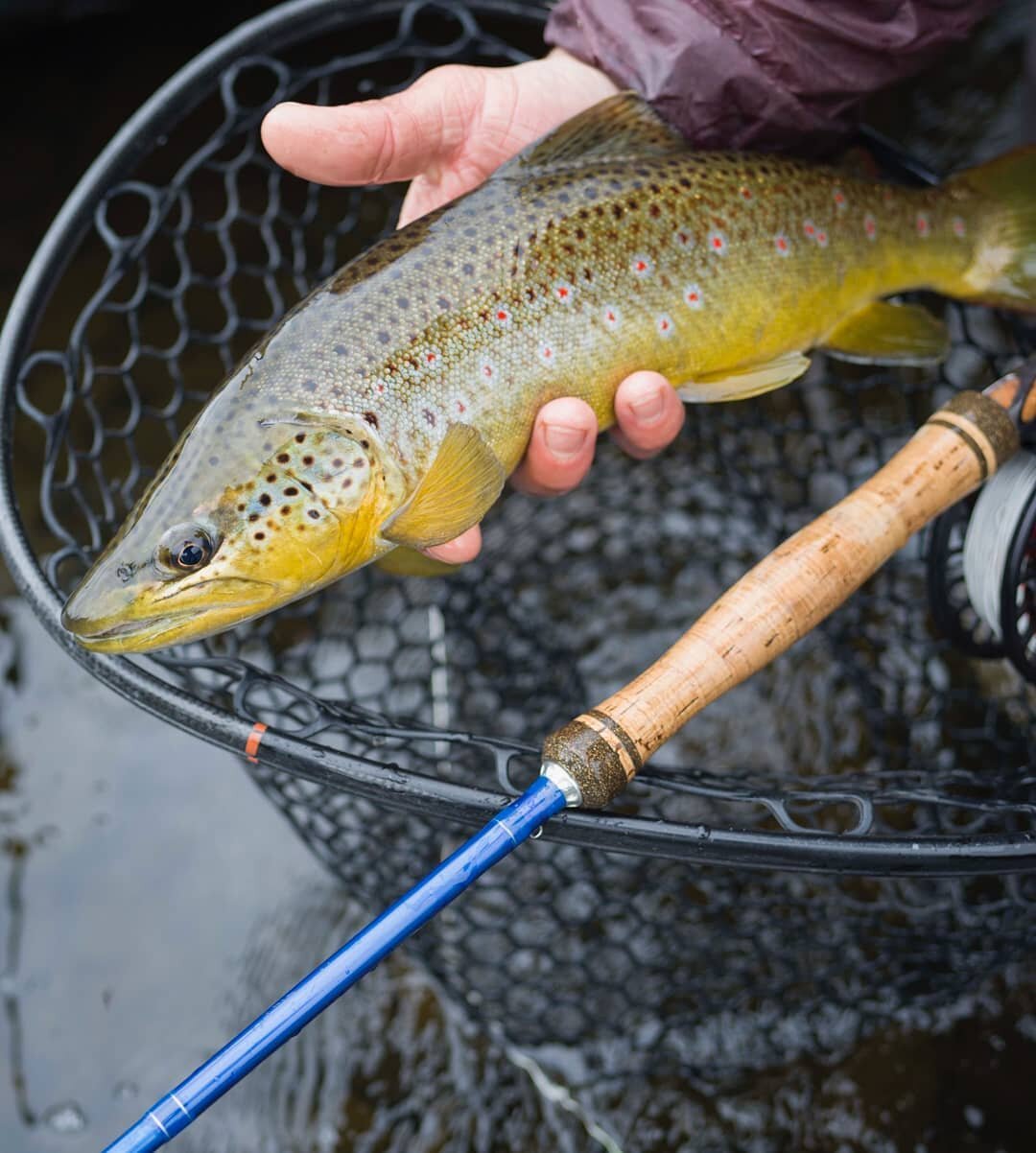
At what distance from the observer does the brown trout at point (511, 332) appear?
1.48 meters

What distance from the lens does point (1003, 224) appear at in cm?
195

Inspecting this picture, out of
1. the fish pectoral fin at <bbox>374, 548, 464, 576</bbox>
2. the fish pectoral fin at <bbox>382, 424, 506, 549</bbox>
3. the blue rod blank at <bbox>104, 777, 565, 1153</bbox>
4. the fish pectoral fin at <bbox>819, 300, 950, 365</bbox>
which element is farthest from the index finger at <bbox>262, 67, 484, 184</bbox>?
the blue rod blank at <bbox>104, 777, 565, 1153</bbox>

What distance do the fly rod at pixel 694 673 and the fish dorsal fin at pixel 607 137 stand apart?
649 millimetres

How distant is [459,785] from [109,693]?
64.1 inches

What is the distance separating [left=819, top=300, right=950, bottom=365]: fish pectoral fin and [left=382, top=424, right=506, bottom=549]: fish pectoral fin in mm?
732

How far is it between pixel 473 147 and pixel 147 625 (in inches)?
39.8

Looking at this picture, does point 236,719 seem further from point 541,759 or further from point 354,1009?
point 354,1009

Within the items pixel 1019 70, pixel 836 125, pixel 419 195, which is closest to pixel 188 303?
pixel 419 195

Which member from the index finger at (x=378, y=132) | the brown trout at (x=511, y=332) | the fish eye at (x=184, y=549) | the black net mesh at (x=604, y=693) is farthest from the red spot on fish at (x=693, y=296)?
the fish eye at (x=184, y=549)

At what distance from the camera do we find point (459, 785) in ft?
4.50

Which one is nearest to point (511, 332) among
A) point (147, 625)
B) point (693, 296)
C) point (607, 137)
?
point (693, 296)

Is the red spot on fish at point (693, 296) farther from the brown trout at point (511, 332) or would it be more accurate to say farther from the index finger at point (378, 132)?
the index finger at point (378, 132)

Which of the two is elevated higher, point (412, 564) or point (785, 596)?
point (412, 564)

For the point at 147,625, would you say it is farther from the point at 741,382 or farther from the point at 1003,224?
the point at 1003,224
